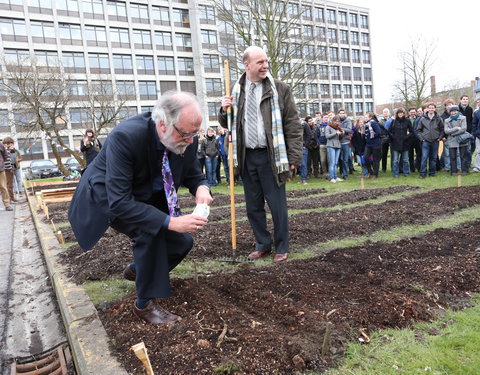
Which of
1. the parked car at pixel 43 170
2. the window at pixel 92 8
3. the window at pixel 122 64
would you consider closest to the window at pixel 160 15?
the window at pixel 122 64

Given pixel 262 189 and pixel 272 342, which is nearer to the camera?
pixel 272 342

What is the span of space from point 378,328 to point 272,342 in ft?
2.60

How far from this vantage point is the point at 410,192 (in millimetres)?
8820

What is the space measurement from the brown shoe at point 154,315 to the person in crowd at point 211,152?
451 inches

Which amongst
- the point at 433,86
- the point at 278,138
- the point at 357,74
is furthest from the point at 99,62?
the point at 278,138

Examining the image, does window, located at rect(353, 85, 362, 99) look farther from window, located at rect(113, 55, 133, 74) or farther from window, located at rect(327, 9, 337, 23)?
window, located at rect(113, 55, 133, 74)

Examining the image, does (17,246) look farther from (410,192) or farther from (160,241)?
(410,192)

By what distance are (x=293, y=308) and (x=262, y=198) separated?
6.08ft

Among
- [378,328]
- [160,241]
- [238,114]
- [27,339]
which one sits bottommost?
[27,339]

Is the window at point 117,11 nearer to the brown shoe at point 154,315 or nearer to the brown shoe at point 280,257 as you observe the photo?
the brown shoe at point 280,257

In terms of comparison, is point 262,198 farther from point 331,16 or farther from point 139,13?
point 331,16

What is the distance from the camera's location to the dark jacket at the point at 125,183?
2594 millimetres

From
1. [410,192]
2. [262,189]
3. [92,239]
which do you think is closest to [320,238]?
[262,189]

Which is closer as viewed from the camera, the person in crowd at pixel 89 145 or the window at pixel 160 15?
the person in crowd at pixel 89 145
